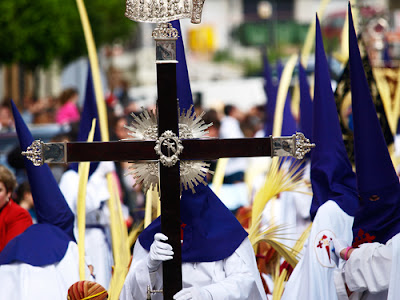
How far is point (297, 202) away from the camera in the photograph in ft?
20.9

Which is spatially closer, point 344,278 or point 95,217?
point 344,278

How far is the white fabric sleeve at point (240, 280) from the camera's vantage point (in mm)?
4043

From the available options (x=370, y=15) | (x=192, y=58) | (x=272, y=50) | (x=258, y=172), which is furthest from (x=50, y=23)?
(x=192, y=58)

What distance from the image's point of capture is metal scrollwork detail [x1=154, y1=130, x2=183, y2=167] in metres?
3.99

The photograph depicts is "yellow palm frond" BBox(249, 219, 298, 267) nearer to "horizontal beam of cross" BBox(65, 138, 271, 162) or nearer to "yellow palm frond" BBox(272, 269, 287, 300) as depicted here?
"yellow palm frond" BBox(272, 269, 287, 300)

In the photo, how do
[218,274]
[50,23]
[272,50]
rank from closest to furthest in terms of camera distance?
[218,274], [50,23], [272,50]

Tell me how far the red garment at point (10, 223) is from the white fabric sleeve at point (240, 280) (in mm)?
1596

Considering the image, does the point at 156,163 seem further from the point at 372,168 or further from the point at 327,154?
the point at 327,154

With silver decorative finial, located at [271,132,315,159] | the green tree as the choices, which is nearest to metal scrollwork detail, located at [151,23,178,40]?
silver decorative finial, located at [271,132,315,159]

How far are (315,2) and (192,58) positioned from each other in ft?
44.4

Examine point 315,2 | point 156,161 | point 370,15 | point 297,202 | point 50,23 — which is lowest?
point 297,202

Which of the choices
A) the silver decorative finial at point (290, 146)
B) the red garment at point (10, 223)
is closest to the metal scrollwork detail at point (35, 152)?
the silver decorative finial at point (290, 146)

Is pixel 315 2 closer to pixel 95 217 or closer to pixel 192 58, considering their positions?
pixel 192 58

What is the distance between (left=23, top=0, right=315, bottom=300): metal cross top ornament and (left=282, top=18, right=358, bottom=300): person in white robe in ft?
3.30
